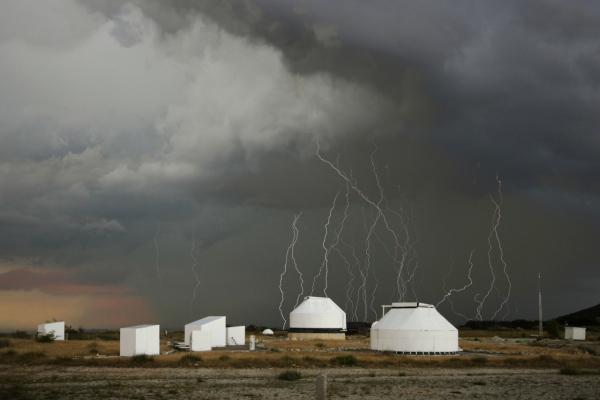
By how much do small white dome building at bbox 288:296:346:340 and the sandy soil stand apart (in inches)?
1643

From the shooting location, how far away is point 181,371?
3888 cm

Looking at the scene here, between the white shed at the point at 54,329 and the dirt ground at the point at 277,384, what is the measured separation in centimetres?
2038

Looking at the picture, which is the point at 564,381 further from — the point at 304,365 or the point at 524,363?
the point at 304,365

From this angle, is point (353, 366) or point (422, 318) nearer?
point (353, 366)

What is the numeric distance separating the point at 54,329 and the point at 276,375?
109 ft

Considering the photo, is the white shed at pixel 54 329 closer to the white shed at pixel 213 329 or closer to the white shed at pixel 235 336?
the white shed at pixel 213 329

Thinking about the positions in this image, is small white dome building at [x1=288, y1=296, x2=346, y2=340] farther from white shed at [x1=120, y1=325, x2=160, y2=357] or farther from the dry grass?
white shed at [x1=120, y1=325, x2=160, y2=357]

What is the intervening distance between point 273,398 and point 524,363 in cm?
2632

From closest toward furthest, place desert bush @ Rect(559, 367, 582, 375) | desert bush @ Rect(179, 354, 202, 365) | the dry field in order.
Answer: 1. the dry field
2. desert bush @ Rect(559, 367, 582, 375)
3. desert bush @ Rect(179, 354, 202, 365)

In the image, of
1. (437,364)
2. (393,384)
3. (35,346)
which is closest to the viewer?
(393,384)

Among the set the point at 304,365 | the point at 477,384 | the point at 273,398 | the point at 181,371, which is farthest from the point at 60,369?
the point at 477,384

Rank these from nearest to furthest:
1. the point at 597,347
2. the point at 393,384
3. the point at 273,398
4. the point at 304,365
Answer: the point at 273,398
the point at 393,384
the point at 304,365
the point at 597,347

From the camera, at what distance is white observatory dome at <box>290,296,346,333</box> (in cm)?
8394

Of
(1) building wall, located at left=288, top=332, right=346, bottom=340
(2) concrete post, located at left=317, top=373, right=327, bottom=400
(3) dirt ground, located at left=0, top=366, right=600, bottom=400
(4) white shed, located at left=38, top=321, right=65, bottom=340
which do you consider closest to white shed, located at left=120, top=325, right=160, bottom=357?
(3) dirt ground, located at left=0, top=366, right=600, bottom=400
